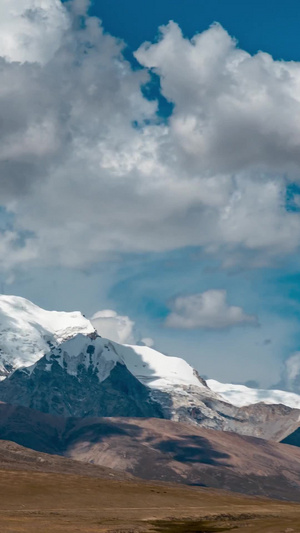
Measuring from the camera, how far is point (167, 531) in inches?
6388

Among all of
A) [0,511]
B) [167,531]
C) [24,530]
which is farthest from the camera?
[0,511]

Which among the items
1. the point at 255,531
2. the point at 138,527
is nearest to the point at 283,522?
the point at 255,531

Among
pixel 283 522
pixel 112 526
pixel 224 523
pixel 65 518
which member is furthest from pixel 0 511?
pixel 283 522

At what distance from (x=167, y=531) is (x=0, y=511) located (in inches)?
1748

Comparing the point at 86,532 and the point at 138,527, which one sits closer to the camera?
the point at 86,532

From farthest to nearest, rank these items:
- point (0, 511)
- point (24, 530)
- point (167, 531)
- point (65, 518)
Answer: point (0, 511)
point (65, 518)
point (167, 531)
point (24, 530)

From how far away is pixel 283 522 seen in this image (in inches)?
7293

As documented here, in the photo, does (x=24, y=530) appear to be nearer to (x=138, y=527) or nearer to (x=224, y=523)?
(x=138, y=527)

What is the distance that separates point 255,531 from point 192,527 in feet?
61.5

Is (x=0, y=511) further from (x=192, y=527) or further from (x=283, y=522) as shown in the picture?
(x=283, y=522)

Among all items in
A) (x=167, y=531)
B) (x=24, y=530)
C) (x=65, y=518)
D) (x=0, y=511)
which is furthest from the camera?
(x=0, y=511)

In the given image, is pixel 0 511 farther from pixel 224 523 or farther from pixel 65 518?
pixel 224 523

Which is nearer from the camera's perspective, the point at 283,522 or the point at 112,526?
the point at 112,526

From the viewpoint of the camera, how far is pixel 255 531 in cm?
16225
